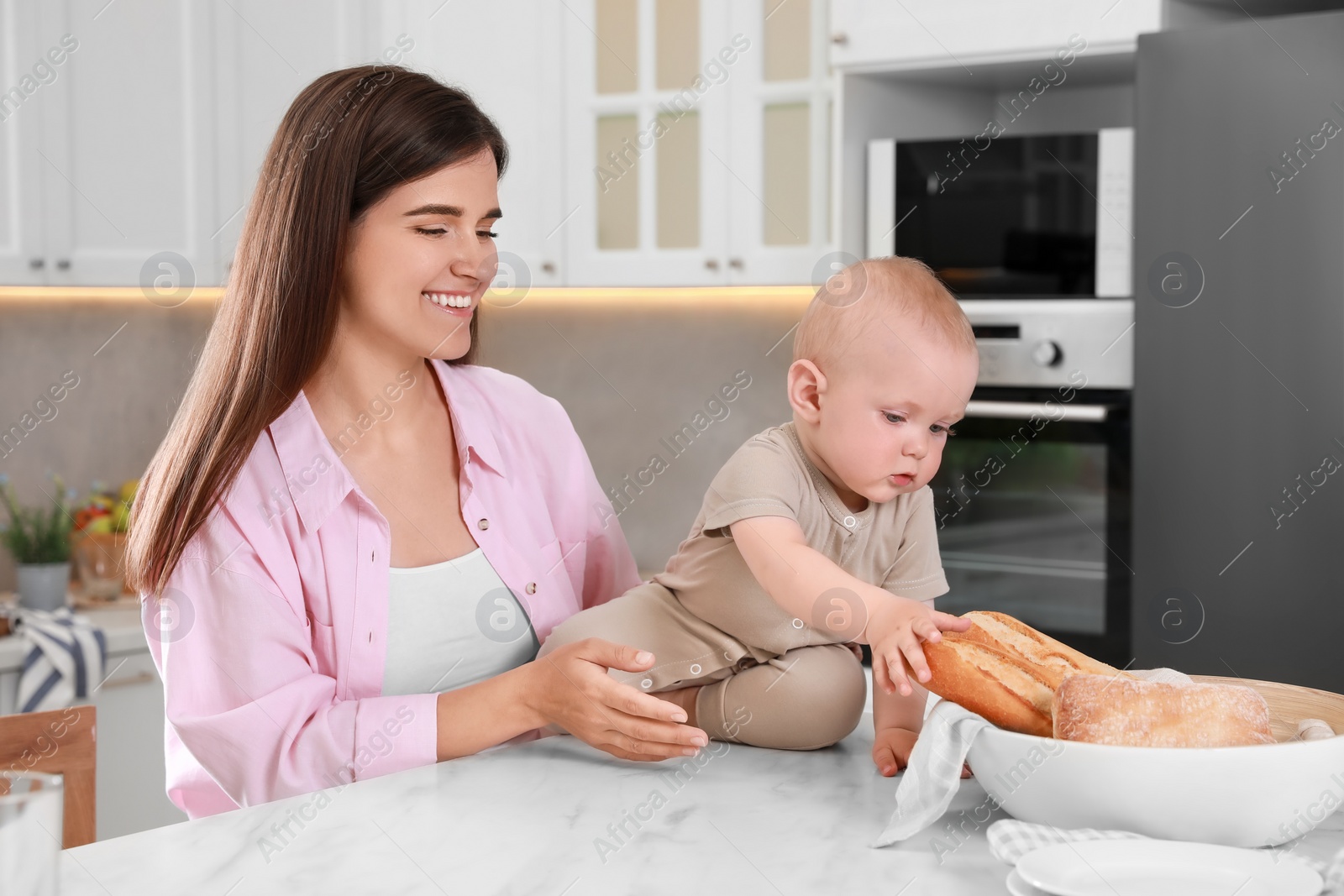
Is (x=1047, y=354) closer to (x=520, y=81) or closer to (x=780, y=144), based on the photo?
(x=780, y=144)

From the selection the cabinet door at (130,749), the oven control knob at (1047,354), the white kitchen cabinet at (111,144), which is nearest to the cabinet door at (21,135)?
the white kitchen cabinet at (111,144)

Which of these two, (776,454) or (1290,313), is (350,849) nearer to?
(776,454)

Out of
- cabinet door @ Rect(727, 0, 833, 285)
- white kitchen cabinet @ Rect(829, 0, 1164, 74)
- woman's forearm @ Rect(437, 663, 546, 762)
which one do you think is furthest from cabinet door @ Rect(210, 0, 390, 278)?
woman's forearm @ Rect(437, 663, 546, 762)

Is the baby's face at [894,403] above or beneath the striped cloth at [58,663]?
above

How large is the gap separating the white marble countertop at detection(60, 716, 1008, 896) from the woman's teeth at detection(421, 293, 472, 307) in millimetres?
527

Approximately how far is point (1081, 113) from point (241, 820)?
2.31 meters

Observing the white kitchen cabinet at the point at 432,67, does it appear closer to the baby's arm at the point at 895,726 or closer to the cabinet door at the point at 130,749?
the cabinet door at the point at 130,749

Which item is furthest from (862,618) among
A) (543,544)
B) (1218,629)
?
(1218,629)

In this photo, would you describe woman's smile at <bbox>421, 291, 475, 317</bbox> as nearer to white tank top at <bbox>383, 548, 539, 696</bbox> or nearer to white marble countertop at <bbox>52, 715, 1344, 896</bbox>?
white tank top at <bbox>383, 548, 539, 696</bbox>

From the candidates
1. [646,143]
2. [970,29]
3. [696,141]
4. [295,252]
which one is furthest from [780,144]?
[295,252]

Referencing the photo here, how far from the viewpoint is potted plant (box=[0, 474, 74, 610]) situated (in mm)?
2643

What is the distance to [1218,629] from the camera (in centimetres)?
202

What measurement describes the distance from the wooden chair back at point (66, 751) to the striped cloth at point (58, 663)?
3.92 ft

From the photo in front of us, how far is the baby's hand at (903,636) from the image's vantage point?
0.77m
